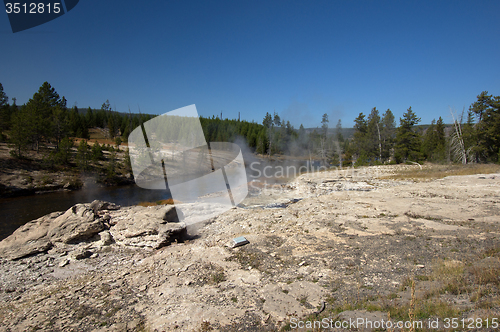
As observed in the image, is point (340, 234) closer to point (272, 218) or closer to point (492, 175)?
point (272, 218)

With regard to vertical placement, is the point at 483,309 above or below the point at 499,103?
below

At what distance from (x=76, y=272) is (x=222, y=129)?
7734 cm

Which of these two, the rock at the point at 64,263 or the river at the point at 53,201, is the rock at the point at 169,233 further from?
the river at the point at 53,201

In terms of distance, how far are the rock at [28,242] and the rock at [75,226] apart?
1.03 feet

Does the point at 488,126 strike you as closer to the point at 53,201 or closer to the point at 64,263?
the point at 64,263

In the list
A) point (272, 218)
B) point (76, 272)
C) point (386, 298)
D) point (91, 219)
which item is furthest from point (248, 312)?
point (91, 219)

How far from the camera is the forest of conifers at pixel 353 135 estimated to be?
32.4 meters

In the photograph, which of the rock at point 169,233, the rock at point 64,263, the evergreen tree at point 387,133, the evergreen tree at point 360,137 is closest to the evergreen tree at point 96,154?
the rock at point 64,263

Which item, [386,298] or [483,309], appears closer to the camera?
[483,309]

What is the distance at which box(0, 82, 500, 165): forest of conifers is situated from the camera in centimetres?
3238

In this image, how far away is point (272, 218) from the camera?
14180 mm

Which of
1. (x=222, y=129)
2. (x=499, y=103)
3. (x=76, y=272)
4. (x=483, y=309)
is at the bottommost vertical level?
(x=76, y=272)

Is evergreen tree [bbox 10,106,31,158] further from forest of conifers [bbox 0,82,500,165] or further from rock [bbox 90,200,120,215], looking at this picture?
rock [bbox 90,200,120,215]

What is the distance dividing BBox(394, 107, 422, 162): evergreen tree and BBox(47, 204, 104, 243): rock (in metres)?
46.4
